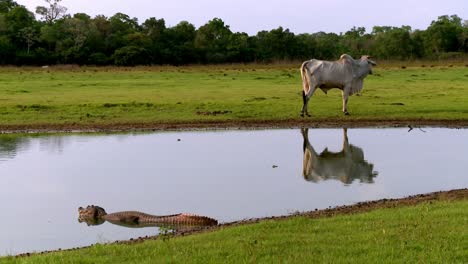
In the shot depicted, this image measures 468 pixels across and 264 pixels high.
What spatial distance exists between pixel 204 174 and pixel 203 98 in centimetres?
1373

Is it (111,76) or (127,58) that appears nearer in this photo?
(111,76)

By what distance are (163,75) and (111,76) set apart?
2.83 meters

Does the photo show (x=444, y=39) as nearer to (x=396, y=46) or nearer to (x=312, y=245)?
(x=396, y=46)

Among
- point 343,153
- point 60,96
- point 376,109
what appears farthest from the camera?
point 60,96

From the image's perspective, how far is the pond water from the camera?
1000 centimetres

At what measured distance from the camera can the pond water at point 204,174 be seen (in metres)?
10.0

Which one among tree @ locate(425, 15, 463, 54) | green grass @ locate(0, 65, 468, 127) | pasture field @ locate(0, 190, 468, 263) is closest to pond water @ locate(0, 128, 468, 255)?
pasture field @ locate(0, 190, 468, 263)

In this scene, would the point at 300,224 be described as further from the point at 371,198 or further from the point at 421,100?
the point at 421,100

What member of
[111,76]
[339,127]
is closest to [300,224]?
[339,127]

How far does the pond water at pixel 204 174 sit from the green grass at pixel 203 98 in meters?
2.64

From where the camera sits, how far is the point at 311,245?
23.2 feet

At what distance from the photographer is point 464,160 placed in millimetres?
14141

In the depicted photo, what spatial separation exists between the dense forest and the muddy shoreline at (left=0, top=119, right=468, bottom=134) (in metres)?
31.5

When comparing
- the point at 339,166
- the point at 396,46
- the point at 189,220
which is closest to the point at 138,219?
the point at 189,220
